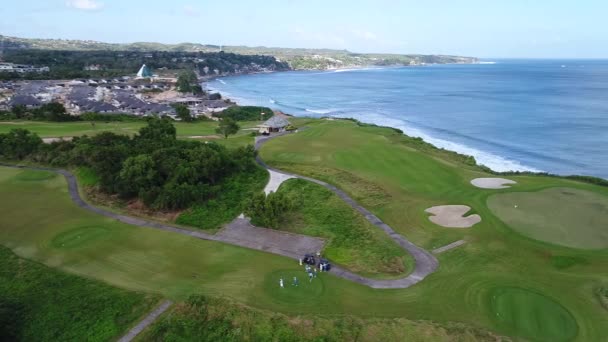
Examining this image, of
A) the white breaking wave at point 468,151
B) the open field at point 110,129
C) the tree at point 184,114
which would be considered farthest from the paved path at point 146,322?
the tree at point 184,114

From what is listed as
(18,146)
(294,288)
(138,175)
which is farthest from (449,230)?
(18,146)

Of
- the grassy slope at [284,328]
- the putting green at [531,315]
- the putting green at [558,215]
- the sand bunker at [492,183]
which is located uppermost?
the sand bunker at [492,183]

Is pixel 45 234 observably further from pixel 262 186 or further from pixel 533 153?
pixel 533 153

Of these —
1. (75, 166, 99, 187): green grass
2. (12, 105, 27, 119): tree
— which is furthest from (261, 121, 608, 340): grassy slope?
(12, 105, 27, 119): tree

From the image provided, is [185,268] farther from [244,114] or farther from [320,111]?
[320,111]

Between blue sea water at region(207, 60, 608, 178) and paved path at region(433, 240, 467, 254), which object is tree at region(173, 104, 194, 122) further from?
paved path at region(433, 240, 467, 254)

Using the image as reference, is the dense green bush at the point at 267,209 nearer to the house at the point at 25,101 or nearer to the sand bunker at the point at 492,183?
the sand bunker at the point at 492,183
